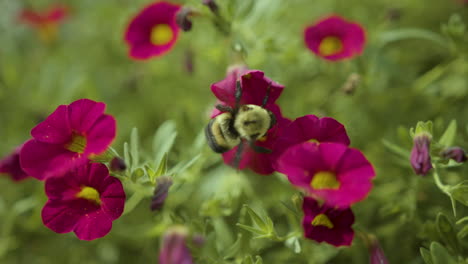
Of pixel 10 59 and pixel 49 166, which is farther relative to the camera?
pixel 10 59

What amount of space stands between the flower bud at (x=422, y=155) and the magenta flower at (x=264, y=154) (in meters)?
0.33

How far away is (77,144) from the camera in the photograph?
1193 millimetres

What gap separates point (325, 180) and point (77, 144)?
0.64 meters

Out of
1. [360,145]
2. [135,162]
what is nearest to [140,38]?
[135,162]

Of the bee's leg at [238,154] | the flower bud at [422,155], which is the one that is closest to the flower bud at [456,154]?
the flower bud at [422,155]

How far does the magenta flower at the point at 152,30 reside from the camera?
66.2 inches

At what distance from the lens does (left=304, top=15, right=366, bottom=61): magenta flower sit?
5.34 ft

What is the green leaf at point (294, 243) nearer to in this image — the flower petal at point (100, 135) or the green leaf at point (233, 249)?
the green leaf at point (233, 249)

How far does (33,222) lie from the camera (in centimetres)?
181

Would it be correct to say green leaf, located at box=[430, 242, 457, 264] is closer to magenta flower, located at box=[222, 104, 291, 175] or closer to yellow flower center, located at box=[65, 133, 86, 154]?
magenta flower, located at box=[222, 104, 291, 175]

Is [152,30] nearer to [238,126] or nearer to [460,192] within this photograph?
[238,126]

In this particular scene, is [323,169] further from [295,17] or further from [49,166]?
[295,17]

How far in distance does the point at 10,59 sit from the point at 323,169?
2.01 m

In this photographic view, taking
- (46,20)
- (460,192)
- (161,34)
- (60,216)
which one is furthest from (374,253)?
(46,20)
